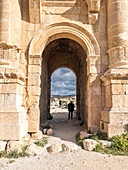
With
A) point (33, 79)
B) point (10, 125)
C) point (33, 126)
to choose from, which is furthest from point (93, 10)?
point (10, 125)

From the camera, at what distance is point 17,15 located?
19.1 ft

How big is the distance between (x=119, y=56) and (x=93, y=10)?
2439 millimetres

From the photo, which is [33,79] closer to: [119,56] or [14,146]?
[14,146]

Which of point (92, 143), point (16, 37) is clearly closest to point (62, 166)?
point (92, 143)

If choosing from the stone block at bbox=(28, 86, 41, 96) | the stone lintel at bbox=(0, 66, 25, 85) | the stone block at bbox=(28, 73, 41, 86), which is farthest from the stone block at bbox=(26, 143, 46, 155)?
the stone block at bbox=(28, 73, 41, 86)

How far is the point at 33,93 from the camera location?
5.84m

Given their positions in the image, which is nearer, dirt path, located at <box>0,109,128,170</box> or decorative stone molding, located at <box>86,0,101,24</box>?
dirt path, located at <box>0,109,128,170</box>

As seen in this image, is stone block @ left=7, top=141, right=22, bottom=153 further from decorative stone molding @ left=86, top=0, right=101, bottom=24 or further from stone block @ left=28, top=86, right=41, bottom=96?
decorative stone molding @ left=86, top=0, right=101, bottom=24

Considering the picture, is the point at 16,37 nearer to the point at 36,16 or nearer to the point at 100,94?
the point at 36,16

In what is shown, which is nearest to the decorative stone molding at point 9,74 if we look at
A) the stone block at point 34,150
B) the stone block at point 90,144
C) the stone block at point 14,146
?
the stone block at point 14,146

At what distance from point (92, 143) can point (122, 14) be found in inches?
204

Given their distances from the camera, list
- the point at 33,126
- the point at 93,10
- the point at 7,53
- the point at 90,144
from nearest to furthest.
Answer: the point at 90,144
the point at 7,53
the point at 33,126
the point at 93,10

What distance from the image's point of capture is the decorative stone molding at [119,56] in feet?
17.7

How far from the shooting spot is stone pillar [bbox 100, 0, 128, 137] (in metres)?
4.98
